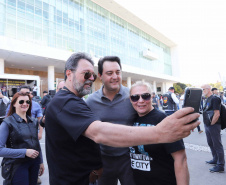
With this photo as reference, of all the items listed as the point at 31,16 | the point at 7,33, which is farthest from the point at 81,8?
the point at 7,33

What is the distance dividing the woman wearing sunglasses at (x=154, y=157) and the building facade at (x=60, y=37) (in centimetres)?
1268

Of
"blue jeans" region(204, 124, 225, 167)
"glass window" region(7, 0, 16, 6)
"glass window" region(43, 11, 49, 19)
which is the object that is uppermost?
"glass window" region(43, 11, 49, 19)

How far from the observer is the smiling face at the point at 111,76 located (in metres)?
2.06

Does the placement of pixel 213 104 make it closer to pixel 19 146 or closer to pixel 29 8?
pixel 19 146

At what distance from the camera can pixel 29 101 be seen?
92.7 inches

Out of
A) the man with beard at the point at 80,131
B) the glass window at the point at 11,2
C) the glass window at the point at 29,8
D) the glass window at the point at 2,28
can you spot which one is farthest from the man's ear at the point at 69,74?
the glass window at the point at 29,8

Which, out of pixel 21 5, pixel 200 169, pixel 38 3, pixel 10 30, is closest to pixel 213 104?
pixel 200 169

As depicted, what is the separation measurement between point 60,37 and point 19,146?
2156cm

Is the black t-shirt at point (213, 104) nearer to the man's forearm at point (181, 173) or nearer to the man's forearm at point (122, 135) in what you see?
the man's forearm at point (181, 173)

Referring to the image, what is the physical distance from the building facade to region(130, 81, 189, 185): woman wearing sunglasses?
12676 mm

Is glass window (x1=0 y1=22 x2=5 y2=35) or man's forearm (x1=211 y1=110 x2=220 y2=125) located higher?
glass window (x1=0 y1=22 x2=5 y2=35)

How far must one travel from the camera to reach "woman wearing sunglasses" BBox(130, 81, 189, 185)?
4.33ft

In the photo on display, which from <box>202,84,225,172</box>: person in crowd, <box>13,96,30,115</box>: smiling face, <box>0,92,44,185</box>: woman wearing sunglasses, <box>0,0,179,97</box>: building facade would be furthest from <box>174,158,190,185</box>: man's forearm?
<box>0,0,179,97</box>: building facade

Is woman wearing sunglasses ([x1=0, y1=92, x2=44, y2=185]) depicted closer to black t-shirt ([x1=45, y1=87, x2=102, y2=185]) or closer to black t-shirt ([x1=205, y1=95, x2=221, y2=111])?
black t-shirt ([x1=45, y1=87, x2=102, y2=185])
